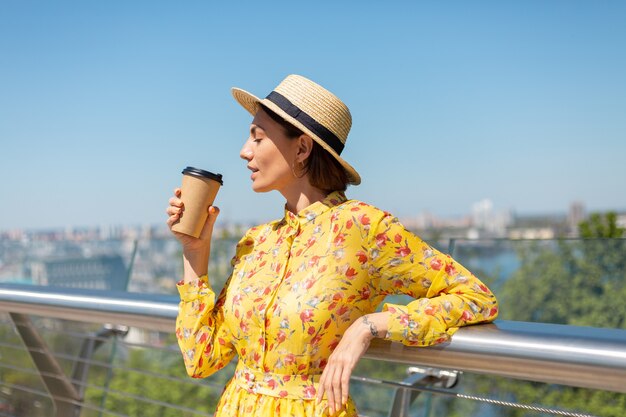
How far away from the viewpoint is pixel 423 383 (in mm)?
2227

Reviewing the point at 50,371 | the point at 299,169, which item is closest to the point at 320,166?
the point at 299,169

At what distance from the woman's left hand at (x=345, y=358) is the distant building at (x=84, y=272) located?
3786 millimetres

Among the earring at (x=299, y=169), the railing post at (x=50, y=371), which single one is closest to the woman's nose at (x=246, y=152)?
the earring at (x=299, y=169)

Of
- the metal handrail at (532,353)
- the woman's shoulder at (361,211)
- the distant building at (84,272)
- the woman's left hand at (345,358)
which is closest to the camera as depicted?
the metal handrail at (532,353)

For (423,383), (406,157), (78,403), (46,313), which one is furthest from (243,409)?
(406,157)

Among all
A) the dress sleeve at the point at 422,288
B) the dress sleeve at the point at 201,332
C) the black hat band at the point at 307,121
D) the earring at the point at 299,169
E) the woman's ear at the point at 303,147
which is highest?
the black hat band at the point at 307,121

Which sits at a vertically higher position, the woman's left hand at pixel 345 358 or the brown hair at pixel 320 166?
the brown hair at pixel 320 166

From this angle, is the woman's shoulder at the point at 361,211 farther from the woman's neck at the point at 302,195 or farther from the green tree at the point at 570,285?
the green tree at the point at 570,285

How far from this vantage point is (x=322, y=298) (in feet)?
5.44

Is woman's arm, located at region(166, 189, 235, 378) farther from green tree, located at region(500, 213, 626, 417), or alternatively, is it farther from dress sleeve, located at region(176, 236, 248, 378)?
green tree, located at region(500, 213, 626, 417)

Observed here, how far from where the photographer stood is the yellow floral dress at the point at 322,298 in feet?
5.32

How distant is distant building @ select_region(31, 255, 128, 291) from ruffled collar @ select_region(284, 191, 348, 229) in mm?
3530

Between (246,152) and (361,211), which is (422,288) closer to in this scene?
(361,211)

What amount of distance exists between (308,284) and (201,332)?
0.36 metres
